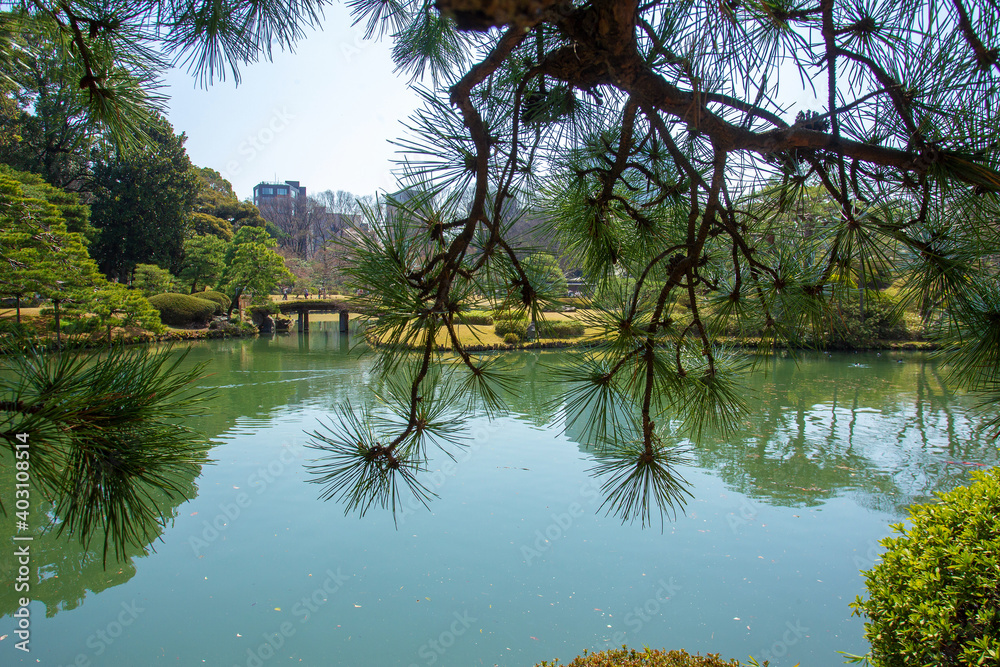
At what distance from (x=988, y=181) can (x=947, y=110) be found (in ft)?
0.69

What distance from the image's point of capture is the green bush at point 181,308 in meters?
12.4

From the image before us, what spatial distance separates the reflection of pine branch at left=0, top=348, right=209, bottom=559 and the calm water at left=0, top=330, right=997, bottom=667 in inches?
21.5

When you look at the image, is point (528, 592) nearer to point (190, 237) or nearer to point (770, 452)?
point (770, 452)

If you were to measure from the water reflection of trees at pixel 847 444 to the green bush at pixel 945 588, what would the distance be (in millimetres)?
1002

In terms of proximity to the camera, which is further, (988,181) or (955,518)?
(955,518)

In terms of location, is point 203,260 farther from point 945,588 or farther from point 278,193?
point 278,193

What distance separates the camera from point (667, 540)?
10.2 feet

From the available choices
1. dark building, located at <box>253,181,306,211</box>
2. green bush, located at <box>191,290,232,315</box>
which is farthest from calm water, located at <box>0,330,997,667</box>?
dark building, located at <box>253,181,306,211</box>

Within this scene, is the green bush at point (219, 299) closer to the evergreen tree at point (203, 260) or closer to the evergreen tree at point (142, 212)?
the evergreen tree at point (203, 260)

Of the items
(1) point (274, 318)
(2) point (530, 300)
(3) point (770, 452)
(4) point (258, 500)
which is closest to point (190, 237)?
(1) point (274, 318)

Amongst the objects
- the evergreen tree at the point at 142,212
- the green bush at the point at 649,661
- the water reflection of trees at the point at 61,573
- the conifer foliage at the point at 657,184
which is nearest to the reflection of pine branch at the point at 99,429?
the conifer foliage at the point at 657,184

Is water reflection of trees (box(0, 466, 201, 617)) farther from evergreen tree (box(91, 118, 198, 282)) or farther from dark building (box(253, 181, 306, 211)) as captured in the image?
dark building (box(253, 181, 306, 211))

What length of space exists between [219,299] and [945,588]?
620 inches

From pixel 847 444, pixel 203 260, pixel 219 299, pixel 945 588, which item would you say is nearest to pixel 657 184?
pixel 945 588
